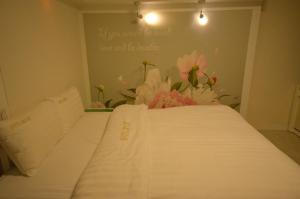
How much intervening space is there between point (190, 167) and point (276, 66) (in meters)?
2.34

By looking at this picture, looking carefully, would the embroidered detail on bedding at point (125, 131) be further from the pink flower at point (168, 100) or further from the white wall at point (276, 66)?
the white wall at point (276, 66)

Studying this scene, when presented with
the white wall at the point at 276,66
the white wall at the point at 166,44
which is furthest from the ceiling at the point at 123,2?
the white wall at the point at 276,66

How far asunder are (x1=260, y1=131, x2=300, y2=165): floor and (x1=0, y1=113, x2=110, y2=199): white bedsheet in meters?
2.35

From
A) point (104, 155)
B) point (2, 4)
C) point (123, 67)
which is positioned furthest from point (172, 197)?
point (123, 67)

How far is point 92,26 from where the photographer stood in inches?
100

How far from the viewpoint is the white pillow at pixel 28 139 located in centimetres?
108

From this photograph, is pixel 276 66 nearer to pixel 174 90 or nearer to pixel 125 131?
pixel 174 90

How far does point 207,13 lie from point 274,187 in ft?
7.26

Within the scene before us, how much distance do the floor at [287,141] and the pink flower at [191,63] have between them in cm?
139

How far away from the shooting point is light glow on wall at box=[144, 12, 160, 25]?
2494 mm

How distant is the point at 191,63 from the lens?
2.67 metres

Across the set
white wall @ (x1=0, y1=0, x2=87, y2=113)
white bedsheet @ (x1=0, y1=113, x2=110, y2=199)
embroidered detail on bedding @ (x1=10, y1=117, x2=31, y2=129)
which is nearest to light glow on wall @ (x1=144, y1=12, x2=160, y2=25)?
white wall @ (x1=0, y1=0, x2=87, y2=113)

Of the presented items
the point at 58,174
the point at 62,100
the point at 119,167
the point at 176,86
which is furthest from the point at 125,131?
the point at 176,86

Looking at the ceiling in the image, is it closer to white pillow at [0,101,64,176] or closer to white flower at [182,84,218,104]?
white flower at [182,84,218,104]
